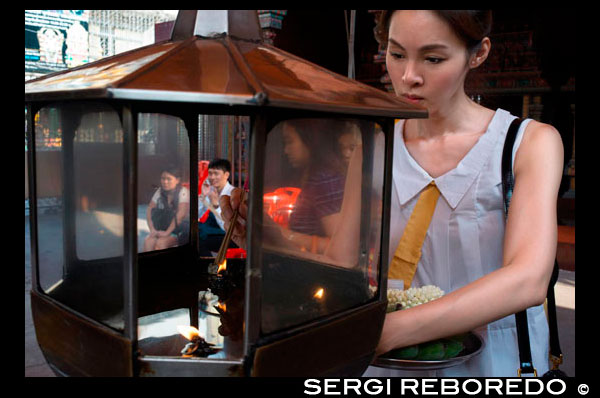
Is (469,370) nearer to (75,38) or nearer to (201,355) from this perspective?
(201,355)

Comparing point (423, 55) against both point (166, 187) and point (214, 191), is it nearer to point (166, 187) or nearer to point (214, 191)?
point (166, 187)

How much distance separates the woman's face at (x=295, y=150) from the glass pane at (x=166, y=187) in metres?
0.32

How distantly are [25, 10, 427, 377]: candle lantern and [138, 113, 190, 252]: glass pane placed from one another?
4cm

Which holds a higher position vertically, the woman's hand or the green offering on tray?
the woman's hand

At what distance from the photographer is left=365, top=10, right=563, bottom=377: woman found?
2.71 feet

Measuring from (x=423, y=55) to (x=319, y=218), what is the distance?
0.36 metres

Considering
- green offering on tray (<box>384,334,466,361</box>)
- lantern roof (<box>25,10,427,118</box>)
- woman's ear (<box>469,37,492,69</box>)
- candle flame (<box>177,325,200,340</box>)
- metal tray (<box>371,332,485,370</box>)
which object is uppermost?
woman's ear (<box>469,37,492,69</box>)

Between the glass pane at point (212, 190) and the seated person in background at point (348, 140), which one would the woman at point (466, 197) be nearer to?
the seated person in background at point (348, 140)

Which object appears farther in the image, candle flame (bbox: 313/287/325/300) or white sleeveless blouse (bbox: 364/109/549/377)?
white sleeveless blouse (bbox: 364/109/549/377)

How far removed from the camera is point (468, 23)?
0.92m

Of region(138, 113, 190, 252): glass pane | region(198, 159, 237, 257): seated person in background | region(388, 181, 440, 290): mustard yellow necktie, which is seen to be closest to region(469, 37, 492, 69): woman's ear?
region(388, 181, 440, 290): mustard yellow necktie

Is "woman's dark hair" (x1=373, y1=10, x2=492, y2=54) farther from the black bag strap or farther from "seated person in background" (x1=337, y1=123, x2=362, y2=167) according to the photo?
"seated person in background" (x1=337, y1=123, x2=362, y2=167)

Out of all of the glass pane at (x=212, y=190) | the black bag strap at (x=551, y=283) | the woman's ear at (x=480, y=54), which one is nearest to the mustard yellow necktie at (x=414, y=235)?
the black bag strap at (x=551, y=283)

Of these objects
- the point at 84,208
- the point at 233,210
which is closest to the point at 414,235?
the point at 233,210
